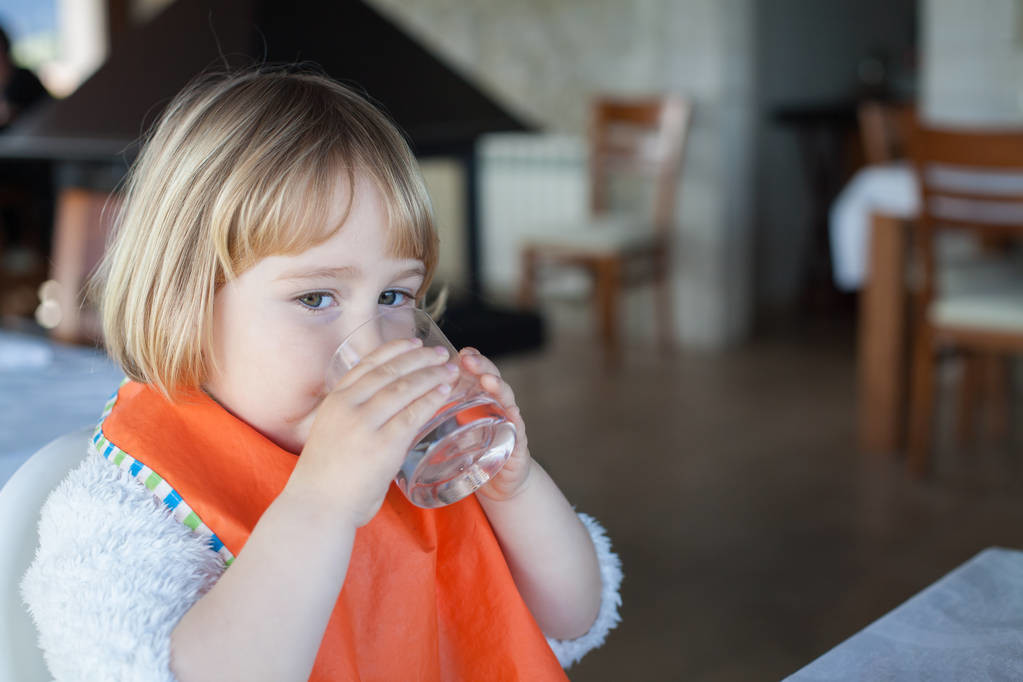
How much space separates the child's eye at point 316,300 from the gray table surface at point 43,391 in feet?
1.16

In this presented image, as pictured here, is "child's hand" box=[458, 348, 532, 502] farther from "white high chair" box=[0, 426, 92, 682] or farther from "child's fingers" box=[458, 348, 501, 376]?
"white high chair" box=[0, 426, 92, 682]

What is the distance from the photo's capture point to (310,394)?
727 mm

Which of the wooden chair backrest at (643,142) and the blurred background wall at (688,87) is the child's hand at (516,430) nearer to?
the blurred background wall at (688,87)


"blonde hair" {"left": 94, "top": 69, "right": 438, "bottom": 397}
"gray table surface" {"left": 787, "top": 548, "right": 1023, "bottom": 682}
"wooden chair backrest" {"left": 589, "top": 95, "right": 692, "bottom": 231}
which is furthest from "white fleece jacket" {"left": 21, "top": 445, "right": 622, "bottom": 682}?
"wooden chair backrest" {"left": 589, "top": 95, "right": 692, "bottom": 231}

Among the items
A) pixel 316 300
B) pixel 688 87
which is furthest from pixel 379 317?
pixel 688 87

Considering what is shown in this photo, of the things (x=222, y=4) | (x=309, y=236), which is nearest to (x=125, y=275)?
(x=309, y=236)

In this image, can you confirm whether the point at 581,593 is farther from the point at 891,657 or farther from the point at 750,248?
the point at 750,248

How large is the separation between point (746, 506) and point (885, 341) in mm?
697

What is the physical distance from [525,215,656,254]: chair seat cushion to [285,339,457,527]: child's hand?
3.46 metres

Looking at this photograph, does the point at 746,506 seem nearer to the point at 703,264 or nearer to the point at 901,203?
the point at 901,203

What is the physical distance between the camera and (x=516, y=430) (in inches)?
28.2

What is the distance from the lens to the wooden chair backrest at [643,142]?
4.19 meters

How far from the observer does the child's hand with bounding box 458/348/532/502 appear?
684 mm

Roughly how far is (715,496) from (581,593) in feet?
6.40
